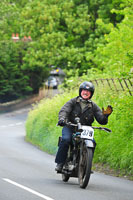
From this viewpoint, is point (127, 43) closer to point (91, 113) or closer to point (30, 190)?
point (91, 113)

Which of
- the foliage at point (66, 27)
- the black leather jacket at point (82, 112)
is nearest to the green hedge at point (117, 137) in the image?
the black leather jacket at point (82, 112)

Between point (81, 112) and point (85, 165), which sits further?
point (81, 112)

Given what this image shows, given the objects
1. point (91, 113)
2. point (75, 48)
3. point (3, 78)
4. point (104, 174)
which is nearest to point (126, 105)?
point (104, 174)

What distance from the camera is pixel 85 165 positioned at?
933cm

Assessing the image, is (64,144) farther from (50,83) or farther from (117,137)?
(50,83)

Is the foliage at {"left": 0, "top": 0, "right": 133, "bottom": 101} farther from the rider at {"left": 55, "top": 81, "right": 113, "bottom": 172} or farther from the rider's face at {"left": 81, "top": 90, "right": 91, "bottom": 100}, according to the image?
the rider's face at {"left": 81, "top": 90, "right": 91, "bottom": 100}

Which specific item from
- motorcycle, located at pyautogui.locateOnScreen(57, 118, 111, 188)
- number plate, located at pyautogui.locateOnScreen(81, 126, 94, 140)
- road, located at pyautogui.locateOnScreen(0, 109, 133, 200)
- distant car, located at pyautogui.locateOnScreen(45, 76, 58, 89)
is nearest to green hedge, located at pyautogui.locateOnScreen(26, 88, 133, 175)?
road, located at pyautogui.locateOnScreen(0, 109, 133, 200)

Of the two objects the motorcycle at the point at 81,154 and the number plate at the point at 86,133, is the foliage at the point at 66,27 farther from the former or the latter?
the number plate at the point at 86,133

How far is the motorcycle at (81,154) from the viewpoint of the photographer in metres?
9.19

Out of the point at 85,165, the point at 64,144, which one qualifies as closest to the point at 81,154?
the point at 85,165

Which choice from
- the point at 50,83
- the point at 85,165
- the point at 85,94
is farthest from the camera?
the point at 50,83

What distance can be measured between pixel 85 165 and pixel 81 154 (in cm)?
31

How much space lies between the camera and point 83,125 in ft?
32.0

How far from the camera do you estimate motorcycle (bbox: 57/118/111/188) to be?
30.2ft
